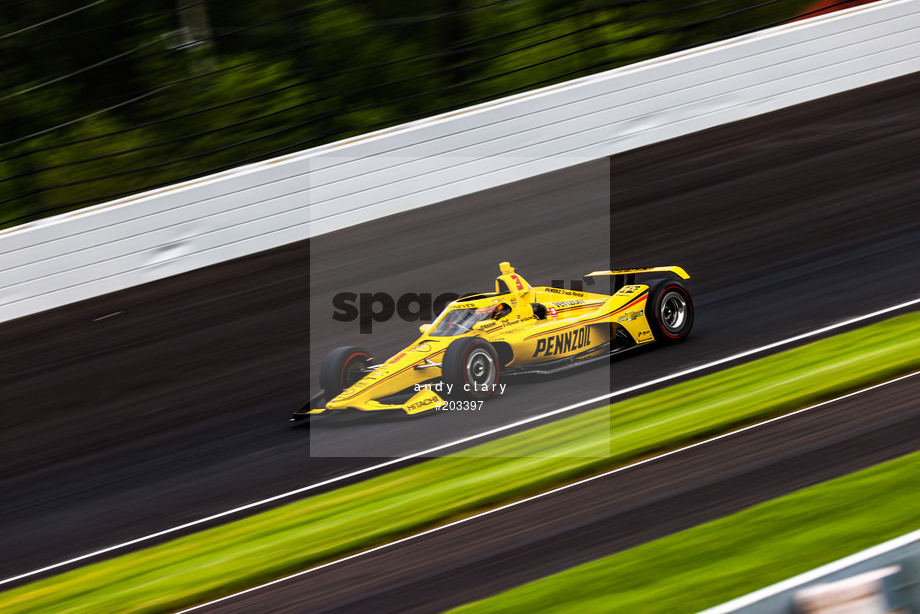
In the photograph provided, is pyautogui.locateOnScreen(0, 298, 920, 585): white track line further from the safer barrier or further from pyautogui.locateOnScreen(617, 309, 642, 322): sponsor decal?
the safer barrier

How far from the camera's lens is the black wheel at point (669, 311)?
8633 millimetres

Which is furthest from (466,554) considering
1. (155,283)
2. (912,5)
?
(912,5)

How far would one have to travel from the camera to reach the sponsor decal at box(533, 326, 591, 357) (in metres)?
8.20

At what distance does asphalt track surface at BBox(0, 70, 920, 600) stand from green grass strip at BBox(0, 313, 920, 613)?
1.76 feet

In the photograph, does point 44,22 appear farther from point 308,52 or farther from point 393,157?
point 393,157

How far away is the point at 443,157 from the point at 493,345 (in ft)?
18.5

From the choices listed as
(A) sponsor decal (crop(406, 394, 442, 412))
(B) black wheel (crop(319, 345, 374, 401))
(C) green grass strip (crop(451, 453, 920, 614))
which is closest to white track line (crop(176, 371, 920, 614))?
(C) green grass strip (crop(451, 453, 920, 614))

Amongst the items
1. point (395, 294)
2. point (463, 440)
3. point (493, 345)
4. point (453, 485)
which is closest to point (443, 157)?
point (395, 294)

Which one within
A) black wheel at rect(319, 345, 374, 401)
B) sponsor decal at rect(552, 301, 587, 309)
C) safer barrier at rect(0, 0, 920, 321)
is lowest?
black wheel at rect(319, 345, 374, 401)

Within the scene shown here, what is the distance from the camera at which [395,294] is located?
11.3m

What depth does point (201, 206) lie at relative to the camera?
1230 centimetres

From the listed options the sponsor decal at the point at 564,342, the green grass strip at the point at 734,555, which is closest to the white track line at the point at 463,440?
the sponsor decal at the point at 564,342

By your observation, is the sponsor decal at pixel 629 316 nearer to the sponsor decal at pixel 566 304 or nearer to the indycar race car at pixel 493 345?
the indycar race car at pixel 493 345

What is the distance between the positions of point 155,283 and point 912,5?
11283 mm
